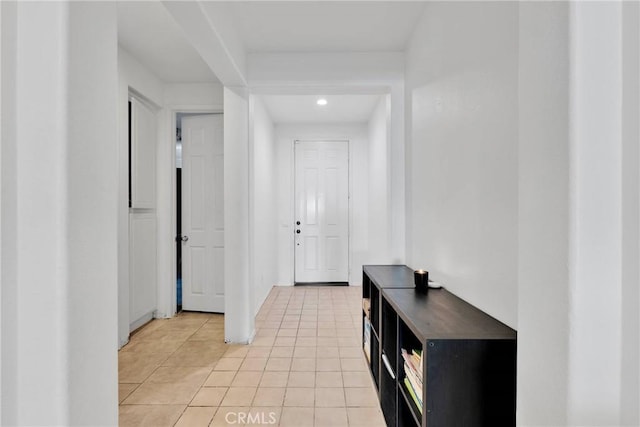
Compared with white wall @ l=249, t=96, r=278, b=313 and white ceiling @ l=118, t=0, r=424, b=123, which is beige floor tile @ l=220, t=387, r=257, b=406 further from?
white ceiling @ l=118, t=0, r=424, b=123

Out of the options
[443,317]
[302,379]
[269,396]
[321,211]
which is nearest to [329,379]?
[302,379]

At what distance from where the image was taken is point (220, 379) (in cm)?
239

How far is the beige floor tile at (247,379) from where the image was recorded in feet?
7.61

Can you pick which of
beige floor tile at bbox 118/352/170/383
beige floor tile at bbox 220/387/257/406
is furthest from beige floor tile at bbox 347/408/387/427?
beige floor tile at bbox 118/352/170/383

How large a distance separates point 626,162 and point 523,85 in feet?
0.99

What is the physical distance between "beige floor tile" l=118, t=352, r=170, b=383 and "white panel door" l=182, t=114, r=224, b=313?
1.13 metres

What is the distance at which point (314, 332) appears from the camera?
3.32 metres

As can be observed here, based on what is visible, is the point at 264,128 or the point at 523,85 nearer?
the point at 523,85

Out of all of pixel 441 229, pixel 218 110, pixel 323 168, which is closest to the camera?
pixel 441 229

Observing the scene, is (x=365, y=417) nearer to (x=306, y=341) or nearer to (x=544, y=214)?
(x=306, y=341)

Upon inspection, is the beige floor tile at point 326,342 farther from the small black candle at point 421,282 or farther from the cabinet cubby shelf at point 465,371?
the cabinet cubby shelf at point 465,371

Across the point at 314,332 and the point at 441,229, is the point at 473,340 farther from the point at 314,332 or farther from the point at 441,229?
the point at 314,332

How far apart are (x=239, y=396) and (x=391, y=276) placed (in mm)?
1240

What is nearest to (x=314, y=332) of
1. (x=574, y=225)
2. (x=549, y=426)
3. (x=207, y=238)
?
(x=207, y=238)
